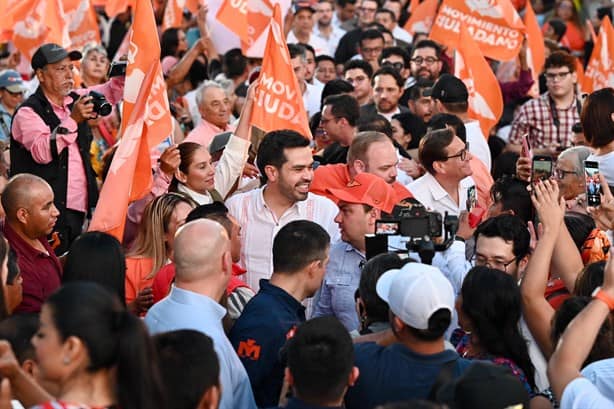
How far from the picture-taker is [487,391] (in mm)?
4133

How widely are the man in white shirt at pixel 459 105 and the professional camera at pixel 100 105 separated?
10.0ft

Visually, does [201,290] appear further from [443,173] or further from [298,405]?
[443,173]

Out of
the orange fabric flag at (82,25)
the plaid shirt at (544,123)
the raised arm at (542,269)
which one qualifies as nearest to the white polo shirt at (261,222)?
the raised arm at (542,269)

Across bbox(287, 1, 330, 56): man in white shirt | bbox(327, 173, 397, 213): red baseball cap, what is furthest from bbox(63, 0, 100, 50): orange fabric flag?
bbox(327, 173, 397, 213): red baseball cap

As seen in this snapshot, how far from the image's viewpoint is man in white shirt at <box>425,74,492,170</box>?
995cm

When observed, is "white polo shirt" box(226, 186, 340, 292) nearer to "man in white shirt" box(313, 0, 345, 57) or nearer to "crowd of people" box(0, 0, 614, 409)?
"crowd of people" box(0, 0, 614, 409)

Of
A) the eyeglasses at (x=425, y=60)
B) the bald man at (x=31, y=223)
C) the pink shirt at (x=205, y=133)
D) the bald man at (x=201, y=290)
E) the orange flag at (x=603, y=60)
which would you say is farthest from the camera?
the eyeglasses at (x=425, y=60)

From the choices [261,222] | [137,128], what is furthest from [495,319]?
[137,128]

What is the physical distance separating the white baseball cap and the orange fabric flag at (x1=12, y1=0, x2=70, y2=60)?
7.20m

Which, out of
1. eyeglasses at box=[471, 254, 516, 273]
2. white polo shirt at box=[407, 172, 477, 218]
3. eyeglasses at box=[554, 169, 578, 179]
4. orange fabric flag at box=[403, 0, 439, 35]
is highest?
orange fabric flag at box=[403, 0, 439, 35]

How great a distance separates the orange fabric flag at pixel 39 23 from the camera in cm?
1145

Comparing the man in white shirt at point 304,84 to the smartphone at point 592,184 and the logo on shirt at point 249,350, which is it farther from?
the logo on shirt at point 249,350

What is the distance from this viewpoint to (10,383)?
14.7 feet

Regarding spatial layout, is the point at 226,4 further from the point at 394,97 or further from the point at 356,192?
the point at 356,192
